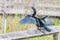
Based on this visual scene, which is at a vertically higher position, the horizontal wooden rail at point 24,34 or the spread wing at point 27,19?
the spread wing at point 27,19

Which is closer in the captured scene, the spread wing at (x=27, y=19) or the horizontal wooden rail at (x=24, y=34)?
the horizontal wooden rail at (x=24, y=34)

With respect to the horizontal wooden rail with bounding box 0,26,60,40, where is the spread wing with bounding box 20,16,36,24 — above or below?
above

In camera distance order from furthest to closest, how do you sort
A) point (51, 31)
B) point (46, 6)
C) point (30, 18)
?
point (46, 6) < point (51, 31) < point (30, 18)

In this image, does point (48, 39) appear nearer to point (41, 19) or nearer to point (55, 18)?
point (41, 19)

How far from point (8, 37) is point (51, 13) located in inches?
205

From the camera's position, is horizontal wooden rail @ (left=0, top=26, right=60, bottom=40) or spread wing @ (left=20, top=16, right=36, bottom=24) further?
spread wing @ (left=20, top=16, right=36, bottom=24)

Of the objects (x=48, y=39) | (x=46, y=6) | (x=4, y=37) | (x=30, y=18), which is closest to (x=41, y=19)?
(x=30, y=18)

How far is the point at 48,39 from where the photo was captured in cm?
487

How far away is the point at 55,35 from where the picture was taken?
325 cm

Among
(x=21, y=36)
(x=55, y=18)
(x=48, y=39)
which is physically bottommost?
(x=55, y=18)

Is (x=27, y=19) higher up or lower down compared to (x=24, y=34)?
higher up

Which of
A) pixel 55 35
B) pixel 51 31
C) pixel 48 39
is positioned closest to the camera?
pixel 51 31

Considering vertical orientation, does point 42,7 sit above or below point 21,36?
below

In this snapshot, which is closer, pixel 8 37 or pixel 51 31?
pixel 8 37
